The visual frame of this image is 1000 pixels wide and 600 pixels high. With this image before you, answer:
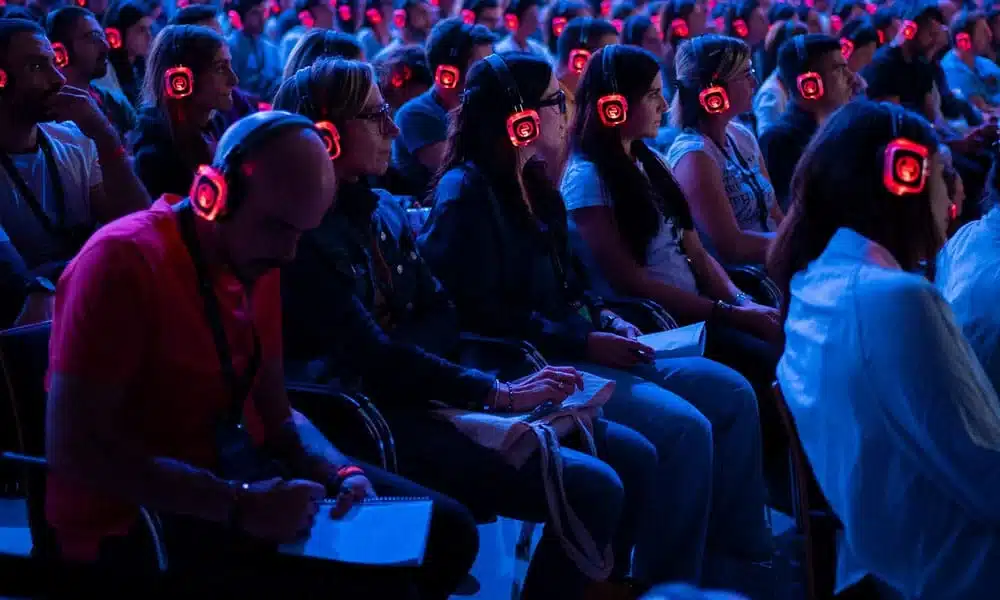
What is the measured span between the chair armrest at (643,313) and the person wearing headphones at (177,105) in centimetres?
135

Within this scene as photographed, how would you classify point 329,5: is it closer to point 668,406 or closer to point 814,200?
point 668,406

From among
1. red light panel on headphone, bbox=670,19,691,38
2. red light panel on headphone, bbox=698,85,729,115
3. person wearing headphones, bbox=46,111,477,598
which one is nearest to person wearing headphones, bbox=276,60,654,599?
person wearing headphones, bbox=46,111,477,598

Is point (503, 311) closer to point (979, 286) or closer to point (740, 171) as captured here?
point (979, 286)

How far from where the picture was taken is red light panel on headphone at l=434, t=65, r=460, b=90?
4.39 metres

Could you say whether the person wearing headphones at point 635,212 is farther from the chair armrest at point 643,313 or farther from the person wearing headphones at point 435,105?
the person wearing headphones at point 435,105

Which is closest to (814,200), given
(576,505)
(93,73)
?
(576,505)

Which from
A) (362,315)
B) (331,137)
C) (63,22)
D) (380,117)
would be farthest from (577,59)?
(362,315)

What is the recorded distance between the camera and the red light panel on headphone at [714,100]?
11.6ft

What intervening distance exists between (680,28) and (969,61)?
6.72 ft

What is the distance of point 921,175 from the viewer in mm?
1741

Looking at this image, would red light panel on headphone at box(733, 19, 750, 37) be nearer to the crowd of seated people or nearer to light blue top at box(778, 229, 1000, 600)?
the crowd of seated people

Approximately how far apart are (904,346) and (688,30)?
524cm

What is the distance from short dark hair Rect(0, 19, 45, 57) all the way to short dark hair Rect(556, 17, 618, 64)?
8.11 ft

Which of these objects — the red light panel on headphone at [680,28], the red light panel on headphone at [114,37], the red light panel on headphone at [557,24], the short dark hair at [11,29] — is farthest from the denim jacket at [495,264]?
the red light panel on headphone at [680,28]
